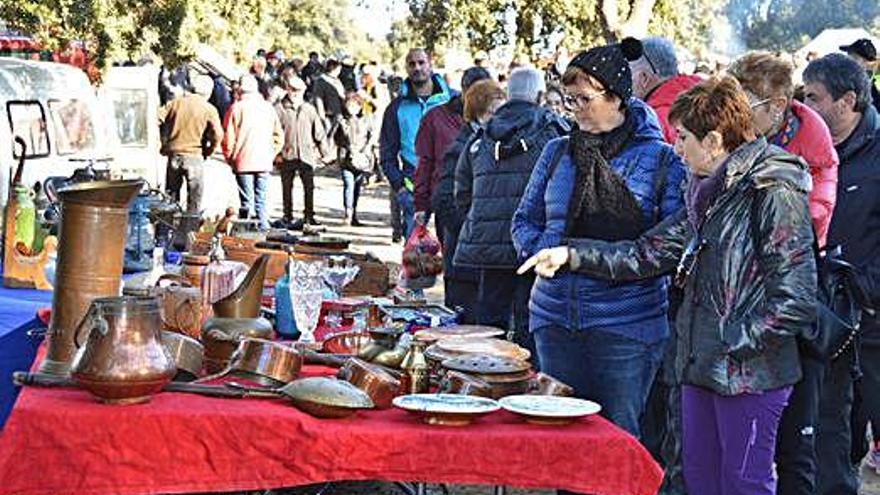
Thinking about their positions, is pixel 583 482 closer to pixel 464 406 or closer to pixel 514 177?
pixel 464 406

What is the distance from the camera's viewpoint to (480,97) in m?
6.71

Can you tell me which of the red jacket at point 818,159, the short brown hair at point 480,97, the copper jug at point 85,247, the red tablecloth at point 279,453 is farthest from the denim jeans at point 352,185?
the red tablecloth at point 279,453

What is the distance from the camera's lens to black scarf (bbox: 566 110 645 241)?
4117 mm

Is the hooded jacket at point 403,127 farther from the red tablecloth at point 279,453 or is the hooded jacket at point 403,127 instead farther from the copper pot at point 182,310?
the red tablecloth at point 279,453

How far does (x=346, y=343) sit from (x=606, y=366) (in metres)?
0.82

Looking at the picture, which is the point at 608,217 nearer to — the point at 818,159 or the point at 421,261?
the point at 818,159

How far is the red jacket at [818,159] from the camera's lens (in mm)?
4578

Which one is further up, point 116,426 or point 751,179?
point 751,179

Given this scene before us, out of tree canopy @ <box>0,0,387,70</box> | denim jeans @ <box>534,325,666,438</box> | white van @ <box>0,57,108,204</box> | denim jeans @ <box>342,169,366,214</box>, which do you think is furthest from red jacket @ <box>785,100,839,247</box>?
tree canopy @ <box>0,0,387,70</box>

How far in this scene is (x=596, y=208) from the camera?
4.14 meters

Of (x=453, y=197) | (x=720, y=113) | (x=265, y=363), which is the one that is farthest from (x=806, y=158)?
(x=453, y=197)

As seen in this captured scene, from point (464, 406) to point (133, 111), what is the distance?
1128 cm

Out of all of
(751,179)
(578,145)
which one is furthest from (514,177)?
(751,179)

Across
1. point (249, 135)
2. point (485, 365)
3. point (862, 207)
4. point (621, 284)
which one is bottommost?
point (485, 365)
